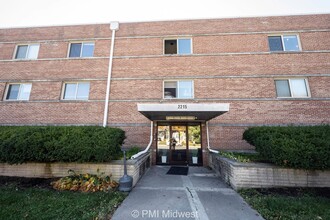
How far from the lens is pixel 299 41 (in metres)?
Result: 10.3

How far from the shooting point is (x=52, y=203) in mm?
4250

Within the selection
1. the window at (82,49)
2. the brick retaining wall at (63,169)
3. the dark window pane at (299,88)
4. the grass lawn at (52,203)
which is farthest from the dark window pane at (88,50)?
the dark window pane at (299,88)

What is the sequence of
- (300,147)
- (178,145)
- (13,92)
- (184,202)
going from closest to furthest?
(184,202) < (300,147) < (178,145) < (13,92)

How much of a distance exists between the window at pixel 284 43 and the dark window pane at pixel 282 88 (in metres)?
2.36

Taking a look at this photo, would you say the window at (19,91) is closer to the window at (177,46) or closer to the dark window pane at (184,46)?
the window at (177,46)

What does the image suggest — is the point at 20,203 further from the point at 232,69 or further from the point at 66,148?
the point at 232,69

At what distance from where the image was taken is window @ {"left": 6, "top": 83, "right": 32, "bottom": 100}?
10641mm

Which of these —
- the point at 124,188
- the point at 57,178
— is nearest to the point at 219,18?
the point at 124,188

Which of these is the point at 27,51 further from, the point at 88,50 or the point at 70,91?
the point at 70,91

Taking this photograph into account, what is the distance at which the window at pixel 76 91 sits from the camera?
10508 millimetres

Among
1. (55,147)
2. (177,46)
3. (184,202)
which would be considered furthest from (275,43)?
(55,147)

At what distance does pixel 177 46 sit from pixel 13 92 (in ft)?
39.6

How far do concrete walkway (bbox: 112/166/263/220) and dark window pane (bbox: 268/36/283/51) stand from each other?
9627mm

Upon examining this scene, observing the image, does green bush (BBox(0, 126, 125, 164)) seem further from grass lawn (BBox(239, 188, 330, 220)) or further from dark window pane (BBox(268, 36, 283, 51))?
dark window pane (BBox(268, 36, 283, 51))
